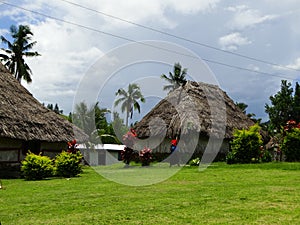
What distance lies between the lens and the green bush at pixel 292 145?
56.5 ft

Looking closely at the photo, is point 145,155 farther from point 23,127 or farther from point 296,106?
point 296,106

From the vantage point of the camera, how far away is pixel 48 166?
13.6 metres

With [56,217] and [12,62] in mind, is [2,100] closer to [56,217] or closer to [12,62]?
[56,217]

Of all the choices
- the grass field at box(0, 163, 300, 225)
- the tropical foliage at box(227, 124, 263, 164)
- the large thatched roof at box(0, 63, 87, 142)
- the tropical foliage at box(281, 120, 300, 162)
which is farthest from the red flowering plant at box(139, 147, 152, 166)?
the grass field at box(0, 163, 300, 225)

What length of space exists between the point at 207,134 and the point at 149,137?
4.18 m

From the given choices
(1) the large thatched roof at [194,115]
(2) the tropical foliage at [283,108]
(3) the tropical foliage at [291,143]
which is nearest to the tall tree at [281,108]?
(2) the tropical foliage at [283,108]

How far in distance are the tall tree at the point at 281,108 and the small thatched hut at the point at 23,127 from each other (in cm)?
2404

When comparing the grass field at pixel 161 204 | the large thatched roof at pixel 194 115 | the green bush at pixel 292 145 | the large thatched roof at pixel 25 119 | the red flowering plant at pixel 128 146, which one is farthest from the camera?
the large thatched roof at pixel 194 115

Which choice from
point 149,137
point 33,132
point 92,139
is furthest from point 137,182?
point 92,139

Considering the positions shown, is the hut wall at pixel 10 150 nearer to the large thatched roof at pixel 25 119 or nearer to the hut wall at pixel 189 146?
the large thatched roof at pixel 25 119

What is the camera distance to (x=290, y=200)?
22.6 feet

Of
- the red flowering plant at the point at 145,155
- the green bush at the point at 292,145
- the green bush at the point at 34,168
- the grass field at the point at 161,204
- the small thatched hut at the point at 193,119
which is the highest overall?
the small thatched hut at the point at 193,119

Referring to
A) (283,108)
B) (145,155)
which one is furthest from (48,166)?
(283,108)

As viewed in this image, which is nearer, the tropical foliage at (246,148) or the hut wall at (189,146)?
the tropical foliage at (246,148)
